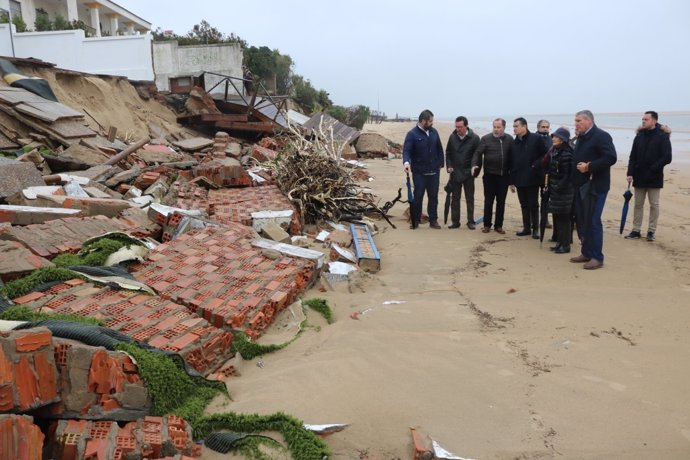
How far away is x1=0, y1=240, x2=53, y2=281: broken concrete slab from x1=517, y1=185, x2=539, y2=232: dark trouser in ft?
20.6

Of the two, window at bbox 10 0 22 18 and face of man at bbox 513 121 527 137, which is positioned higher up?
window at bbox 10 0 22 18

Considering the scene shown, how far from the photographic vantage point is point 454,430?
3.13 meters

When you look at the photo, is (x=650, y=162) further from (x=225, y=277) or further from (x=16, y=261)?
(x=16, y=261)

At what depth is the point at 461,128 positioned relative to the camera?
27.9ft

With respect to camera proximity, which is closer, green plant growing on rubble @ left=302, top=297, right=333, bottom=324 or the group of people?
green plant growing on rubble @ left=302, top=297, right=333, bottom=324

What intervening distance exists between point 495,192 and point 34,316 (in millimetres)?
6606

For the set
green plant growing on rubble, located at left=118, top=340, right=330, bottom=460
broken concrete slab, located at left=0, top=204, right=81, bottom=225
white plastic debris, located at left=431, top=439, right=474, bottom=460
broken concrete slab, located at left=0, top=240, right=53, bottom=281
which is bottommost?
white plastic debris, located at left=431, top=439, right=474, bottom=460

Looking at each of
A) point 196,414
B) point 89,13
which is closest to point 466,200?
point 196,414

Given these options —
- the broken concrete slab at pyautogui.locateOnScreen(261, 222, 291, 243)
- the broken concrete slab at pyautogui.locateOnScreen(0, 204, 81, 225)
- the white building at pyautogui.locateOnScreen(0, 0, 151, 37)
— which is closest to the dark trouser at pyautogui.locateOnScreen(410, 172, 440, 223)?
the broken concrete slab at pyautogui.locateOnScreen(261, 222, 291, 243)

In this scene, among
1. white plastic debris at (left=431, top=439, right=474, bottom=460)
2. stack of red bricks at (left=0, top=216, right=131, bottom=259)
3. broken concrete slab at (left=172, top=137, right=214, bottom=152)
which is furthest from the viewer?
broken concrete slab at (left=172, top=137, right=214, bottom=152)

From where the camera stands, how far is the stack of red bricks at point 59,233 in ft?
16.4

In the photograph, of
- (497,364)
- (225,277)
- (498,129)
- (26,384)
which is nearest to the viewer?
(26,384)

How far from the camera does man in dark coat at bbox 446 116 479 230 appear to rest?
8.48m

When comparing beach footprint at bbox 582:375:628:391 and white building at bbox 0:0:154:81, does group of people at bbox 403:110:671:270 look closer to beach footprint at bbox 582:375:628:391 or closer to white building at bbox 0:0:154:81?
beach footprint at bbox 582:375:628:391
